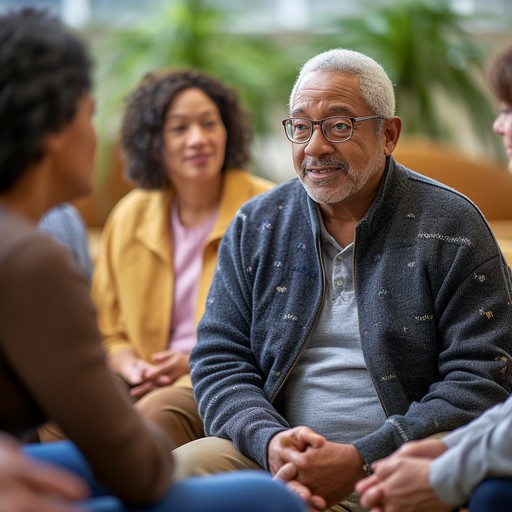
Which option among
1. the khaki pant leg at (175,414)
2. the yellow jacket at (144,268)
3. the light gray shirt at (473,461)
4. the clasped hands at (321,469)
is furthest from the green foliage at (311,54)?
the light gray shirt at (473,461)

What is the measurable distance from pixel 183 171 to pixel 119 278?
393 millimetres

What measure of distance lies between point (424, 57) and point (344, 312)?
274 centimetres

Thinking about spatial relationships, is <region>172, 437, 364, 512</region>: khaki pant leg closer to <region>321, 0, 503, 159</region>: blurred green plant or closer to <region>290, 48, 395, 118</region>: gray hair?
<region>290, 48, 395, 118</region>: gray hair

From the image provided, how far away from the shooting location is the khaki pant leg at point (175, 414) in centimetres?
243

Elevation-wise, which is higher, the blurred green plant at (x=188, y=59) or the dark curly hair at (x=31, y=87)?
the blurred green plant at (x=188, y=59)

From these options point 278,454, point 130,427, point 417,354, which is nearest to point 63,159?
point 130,427

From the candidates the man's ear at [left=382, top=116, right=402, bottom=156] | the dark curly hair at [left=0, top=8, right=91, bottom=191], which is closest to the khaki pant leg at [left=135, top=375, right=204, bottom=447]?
the man's ear at [left=382, top=116, right=402, bottom=156]

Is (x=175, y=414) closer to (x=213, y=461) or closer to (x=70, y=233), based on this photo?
(x=213, y=461)

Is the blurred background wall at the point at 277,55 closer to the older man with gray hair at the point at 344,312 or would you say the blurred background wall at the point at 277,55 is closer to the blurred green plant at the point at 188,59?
the blurred green plant at the point at 188,59

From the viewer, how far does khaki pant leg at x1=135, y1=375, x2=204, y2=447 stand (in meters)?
2.43

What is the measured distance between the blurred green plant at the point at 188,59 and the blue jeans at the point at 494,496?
9.83 ft

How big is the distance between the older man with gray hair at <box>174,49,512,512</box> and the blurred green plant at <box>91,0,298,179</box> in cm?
212

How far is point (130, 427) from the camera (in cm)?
131

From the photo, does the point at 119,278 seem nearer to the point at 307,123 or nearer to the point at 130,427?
the point at 307,123
